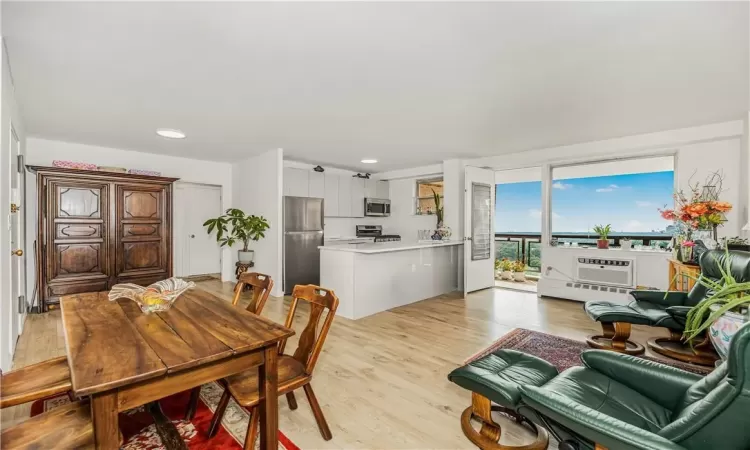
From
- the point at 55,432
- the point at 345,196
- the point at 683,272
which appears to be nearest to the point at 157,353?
the point at 55,432

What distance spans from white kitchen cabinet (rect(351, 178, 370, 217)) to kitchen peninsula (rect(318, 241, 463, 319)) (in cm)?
216

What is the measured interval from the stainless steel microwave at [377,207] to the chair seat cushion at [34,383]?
18.3 feet

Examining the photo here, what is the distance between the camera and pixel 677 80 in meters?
2.64

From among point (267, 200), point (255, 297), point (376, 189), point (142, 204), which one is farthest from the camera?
point (376, 189)

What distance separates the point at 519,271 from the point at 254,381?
6167mm

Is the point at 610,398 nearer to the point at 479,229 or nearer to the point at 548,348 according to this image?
the point at 548,348

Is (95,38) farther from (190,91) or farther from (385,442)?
(385,442)

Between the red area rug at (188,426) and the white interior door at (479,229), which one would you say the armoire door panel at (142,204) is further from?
the white interior door at (479,229)

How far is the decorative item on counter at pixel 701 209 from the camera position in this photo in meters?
3.24

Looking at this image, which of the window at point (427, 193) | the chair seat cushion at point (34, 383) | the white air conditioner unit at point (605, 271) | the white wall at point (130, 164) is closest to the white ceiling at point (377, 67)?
the white wall at point (130, 164)

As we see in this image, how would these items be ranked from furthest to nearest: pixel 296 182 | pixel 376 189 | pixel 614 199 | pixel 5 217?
1. pixel 376 189
2. pixel 296 182
3. pixel 614 199
4. pixel 5 217

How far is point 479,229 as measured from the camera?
5.68 meters

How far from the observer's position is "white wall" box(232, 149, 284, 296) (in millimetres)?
5207

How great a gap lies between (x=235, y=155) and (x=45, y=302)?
3146 mm
